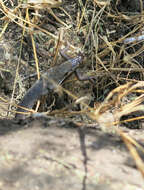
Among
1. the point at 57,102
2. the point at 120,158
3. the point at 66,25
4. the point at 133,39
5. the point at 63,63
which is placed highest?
the point at 66,25

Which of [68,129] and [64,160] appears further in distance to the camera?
[68,129]

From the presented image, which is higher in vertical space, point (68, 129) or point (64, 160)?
point (68, 129)

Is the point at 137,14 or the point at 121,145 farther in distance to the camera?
the point at 137,14

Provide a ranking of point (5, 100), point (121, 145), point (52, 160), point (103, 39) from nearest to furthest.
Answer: point (52, 160) → point (121, 145) → point (5, 100) → point (103, 39)

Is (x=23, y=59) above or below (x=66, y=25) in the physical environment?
below

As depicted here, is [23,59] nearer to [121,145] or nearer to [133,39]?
[133,39]

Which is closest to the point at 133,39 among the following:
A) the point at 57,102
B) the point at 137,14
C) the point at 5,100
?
the point at 137,14

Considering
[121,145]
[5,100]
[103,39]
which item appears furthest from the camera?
[103,39]
